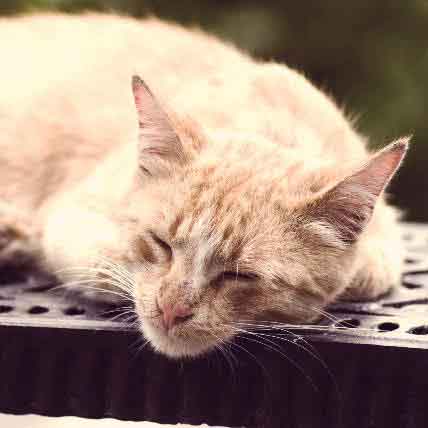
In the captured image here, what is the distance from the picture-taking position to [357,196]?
160 cm

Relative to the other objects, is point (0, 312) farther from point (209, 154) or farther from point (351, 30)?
point (351, 30)

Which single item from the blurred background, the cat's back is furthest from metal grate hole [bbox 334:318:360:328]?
the blurred background

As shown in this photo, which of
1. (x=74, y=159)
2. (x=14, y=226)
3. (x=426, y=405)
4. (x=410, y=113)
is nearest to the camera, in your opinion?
(x=426, y=405)

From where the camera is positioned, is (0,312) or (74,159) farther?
(74,159)

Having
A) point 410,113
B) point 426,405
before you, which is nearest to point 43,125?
point 426,405

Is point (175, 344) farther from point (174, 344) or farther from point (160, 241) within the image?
point (160, 241)

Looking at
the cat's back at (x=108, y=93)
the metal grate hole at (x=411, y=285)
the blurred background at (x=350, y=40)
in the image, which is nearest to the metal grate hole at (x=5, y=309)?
the cat's back at (x=108, y=93)

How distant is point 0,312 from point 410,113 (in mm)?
2604

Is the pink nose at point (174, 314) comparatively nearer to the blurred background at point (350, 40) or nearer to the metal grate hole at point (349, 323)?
the metal grate hole at point (349, 323)

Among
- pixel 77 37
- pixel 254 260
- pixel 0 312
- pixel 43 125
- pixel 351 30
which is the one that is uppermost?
pixel 351 30

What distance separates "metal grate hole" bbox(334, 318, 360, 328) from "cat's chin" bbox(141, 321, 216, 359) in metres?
0.26

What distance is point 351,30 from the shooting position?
12.8 feet

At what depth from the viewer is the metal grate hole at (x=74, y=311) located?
1631 millimetres

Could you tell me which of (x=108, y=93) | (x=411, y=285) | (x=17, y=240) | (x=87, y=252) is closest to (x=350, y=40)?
(x=108, y=93)
